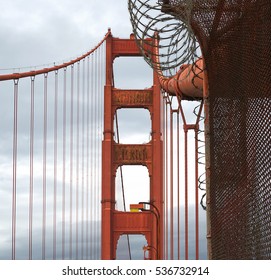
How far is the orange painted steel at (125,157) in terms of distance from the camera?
3262 cm

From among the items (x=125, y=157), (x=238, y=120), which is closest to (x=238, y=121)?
(x=238, y=120)

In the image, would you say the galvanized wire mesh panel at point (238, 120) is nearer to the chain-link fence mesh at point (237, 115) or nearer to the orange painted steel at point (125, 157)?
the chain-link fence mesh at point (237, 115)

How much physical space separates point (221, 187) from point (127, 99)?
2813 cm

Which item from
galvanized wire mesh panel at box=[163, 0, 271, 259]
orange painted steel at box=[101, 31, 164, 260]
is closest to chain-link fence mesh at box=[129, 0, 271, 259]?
galvanized wire mesh panel at box=[163, 0, 271, 259]

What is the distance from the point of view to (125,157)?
34062mm

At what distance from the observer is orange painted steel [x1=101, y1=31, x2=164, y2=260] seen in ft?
107

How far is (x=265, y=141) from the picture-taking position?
15.5 feet

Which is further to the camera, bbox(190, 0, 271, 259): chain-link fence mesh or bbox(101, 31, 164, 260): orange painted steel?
bbox(101, 31, 164, 260): orange painted steel

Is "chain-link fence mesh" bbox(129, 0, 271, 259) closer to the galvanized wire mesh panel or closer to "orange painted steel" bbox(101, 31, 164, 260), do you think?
the galvanized wire mesh panel

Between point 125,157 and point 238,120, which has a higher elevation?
point 125,157

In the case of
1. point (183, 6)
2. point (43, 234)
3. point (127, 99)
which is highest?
point (127, 99)

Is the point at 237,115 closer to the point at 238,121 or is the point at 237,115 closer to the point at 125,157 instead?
the point at 238,121

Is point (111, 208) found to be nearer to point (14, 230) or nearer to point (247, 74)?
point (14, 230)
